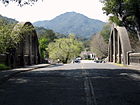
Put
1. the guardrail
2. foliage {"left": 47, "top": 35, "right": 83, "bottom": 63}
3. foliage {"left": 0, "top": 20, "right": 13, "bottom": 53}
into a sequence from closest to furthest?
foliage {"left": 0, "top": 20, "right": 13, "bottom": 53}, the guardrail, foliage {"left": 47, "top": 35, "right": 83, "bottom": 63}

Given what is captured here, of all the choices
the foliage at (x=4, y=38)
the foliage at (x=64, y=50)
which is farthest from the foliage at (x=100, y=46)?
the foliage at (x=4, y=38)

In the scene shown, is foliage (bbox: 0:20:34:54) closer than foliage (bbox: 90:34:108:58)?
Yes

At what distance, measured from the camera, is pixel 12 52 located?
1532 inches

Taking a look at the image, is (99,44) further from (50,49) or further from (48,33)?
(48,33)

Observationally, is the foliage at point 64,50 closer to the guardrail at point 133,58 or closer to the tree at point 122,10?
the guardrail at point 133,58

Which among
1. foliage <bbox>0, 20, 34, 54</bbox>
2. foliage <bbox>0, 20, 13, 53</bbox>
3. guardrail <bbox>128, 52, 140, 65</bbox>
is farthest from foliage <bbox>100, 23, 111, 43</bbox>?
foliage <bbox>0, 20, 13, 53</bbox>

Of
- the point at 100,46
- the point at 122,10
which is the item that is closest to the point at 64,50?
the point at 100,46

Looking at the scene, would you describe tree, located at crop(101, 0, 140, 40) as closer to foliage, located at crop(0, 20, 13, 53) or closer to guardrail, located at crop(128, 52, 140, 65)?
guardrail, located at crop(128, 52, 140, 65)

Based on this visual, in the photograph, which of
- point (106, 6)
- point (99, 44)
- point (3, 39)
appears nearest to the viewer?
point (3, 39)

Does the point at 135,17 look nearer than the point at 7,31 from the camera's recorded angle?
No

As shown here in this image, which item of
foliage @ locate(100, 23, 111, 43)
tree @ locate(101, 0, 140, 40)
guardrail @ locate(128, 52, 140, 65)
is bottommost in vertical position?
guardrail @ locate(128, 52, 140, 65)

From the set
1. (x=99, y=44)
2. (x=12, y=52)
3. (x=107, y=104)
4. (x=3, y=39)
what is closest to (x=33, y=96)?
(x=107, y=104)

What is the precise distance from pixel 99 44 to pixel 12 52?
71.3 meters

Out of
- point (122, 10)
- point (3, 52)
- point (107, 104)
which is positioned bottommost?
point (107, 104)
